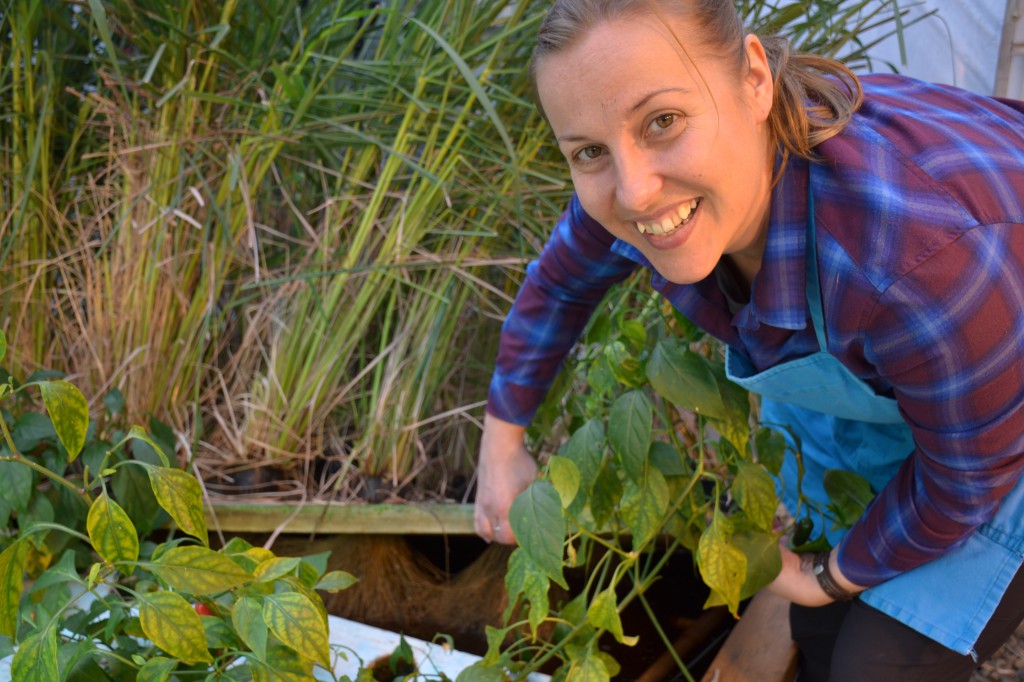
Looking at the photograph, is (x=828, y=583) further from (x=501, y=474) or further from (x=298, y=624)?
(x=298, y=624)

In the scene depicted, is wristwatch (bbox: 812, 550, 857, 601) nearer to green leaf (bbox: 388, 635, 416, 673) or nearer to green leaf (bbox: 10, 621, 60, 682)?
green leaf (bbox: 388, 635, 416, 673)

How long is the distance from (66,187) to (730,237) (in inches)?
53.9

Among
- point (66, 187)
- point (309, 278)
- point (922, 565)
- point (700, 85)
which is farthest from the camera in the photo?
point (66, 187)

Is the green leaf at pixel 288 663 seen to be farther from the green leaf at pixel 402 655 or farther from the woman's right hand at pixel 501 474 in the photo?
the woman's right hand at pixel 501 474

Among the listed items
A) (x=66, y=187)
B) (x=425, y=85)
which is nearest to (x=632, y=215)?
(x=425, y=85)

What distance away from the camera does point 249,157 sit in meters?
1.63

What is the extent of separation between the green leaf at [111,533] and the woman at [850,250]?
499 millimetres

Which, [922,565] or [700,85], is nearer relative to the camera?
[700,85]

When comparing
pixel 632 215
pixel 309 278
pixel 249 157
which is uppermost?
pixel 632 215

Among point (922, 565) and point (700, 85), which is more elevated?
point (700, 85)

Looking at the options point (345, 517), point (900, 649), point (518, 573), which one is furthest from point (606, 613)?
point (345, 517)

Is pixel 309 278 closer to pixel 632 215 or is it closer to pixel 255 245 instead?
pixel 255 245

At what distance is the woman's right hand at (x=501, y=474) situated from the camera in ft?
4.20

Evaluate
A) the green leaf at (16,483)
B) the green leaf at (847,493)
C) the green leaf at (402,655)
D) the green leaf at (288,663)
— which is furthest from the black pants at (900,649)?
the green leaf at (16,483)
